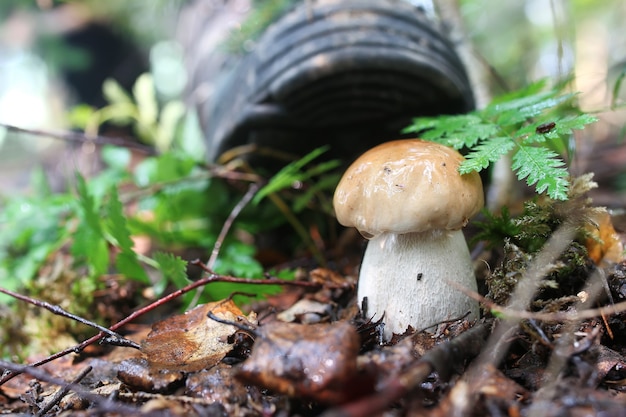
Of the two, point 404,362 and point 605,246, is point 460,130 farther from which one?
point 404,362

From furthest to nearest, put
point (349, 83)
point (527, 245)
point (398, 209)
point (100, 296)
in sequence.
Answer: point (100, 296), point (349, 83), point (527, 245), point (398, 209)

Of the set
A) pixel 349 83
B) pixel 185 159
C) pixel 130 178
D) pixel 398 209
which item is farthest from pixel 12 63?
pixel 398 209

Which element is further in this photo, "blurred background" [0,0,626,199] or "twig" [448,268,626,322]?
"blurred background" [0,0,626,199]

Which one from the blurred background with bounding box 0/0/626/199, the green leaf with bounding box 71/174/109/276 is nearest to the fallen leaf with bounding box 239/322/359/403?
the green leaf with bounding box 71/174/109/276

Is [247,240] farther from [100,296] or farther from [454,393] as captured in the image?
[454,393]

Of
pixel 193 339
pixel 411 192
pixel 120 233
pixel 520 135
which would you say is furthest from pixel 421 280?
pixel 120 233

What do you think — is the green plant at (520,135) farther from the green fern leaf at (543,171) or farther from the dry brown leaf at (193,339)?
the dry brown leaf at (193,339)

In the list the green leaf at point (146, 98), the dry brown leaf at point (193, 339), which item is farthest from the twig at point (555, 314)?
the green leaf at point (146, 98)

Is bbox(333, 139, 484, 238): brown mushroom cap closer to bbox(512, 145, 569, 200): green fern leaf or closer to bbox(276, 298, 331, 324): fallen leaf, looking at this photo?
bbox(512, 145, 569, 200): green fern leaf
